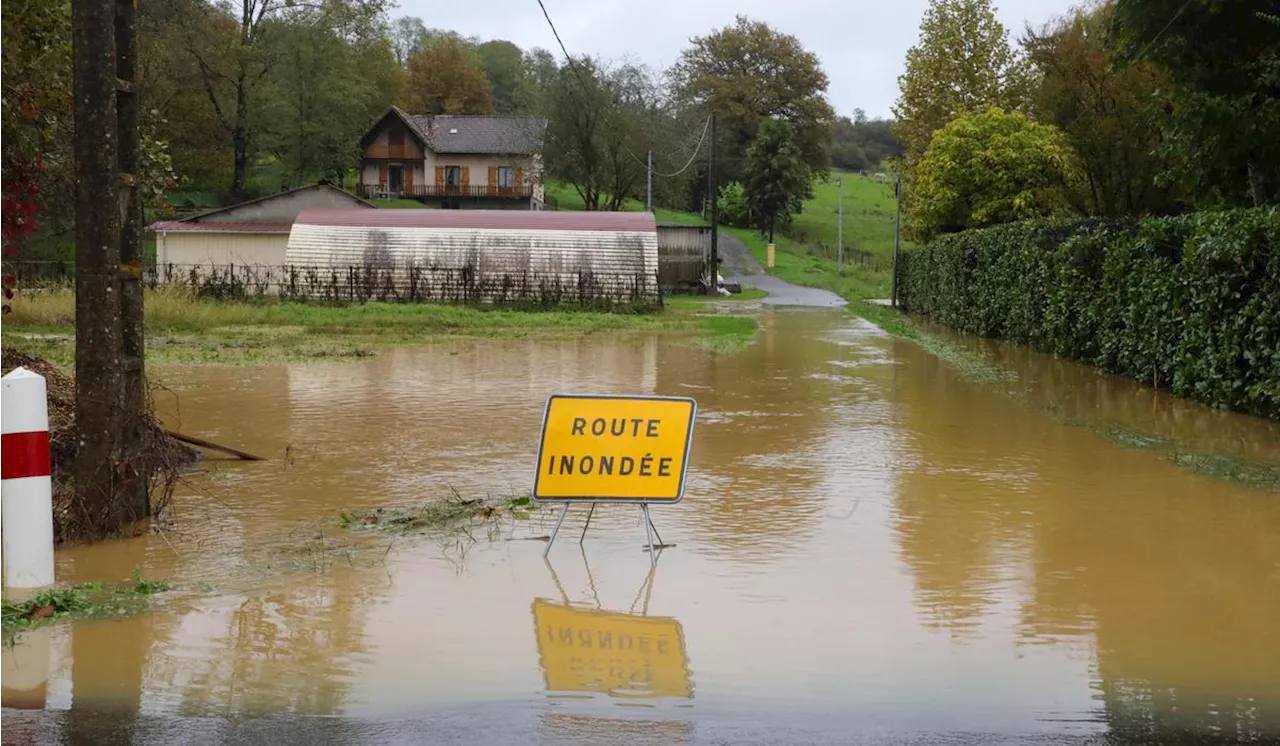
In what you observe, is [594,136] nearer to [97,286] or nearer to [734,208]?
[734,208]

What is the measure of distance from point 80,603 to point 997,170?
48.6 m

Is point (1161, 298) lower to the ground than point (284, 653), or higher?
higher

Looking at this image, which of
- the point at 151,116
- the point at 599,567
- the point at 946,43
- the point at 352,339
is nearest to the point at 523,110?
the point at 946,43

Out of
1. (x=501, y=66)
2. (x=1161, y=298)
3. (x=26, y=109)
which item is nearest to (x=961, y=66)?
(x=1161, y=298)

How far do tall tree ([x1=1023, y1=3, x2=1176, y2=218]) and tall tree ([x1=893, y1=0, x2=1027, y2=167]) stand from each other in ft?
33.3

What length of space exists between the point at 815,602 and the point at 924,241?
172 feet

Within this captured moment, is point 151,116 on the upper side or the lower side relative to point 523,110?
lower

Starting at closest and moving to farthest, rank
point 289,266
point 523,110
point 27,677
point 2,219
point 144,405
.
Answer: point 27,677 → point 144,405 → point 2,219 → point 289,266 → point 523,110

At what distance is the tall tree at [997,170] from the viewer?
50625 mm

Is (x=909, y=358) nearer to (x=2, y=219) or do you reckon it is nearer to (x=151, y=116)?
(x=151, y=116)

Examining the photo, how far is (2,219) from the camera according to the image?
33.1 ft

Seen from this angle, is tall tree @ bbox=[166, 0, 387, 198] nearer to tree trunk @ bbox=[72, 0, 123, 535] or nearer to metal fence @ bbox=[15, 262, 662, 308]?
metal fence @ bbox=[15, 262, 662, 308]

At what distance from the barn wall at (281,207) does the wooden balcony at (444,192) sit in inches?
1630

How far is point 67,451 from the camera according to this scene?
10.2 meters
